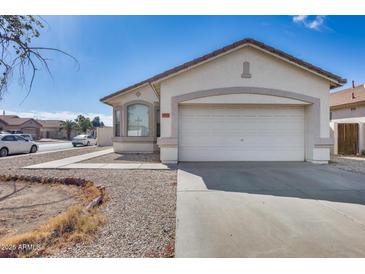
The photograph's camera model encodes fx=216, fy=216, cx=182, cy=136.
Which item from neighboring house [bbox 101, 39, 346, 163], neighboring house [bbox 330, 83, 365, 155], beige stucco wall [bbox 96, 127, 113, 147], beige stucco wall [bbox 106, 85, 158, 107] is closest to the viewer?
neighboring house [bbox 101, 39, 346, 163]

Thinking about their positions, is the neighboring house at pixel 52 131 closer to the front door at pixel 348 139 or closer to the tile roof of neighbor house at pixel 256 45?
the tile roof of neighbor house at pixel 256 45

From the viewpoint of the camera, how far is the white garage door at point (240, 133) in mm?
9930

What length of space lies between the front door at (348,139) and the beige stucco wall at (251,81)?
5572 mm

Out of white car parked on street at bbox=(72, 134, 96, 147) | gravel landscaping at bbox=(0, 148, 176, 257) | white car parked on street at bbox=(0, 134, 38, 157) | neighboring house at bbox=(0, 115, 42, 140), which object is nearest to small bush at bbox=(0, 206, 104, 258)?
gravel landscaping at bbox=(0, 148, 176, 257)

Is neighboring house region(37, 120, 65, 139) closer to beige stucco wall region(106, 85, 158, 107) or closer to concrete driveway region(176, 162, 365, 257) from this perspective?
beige stucco wall region(106, 85, 158, 107)

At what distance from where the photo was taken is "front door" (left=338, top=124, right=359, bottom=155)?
13.4m

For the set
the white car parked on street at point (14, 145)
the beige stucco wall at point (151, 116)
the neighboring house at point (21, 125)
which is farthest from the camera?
the neighboring house at point (21, 125)

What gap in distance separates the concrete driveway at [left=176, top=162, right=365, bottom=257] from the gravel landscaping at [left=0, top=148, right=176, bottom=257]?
0.24 meters

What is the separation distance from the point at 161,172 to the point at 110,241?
15.8ft

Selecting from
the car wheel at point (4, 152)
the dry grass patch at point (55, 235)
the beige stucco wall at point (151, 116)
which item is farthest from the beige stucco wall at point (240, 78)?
the car wheel at point (4, 152)

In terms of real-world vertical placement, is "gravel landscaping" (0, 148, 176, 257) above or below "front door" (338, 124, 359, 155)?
below

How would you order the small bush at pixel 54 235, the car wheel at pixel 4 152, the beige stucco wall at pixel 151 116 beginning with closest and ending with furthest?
the small bush at pixel 54 235, the beige stucco wall at pixel 151 116, the car wheel at pixel 4 152

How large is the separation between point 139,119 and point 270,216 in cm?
1096

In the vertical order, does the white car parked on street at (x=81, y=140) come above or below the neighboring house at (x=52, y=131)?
below
